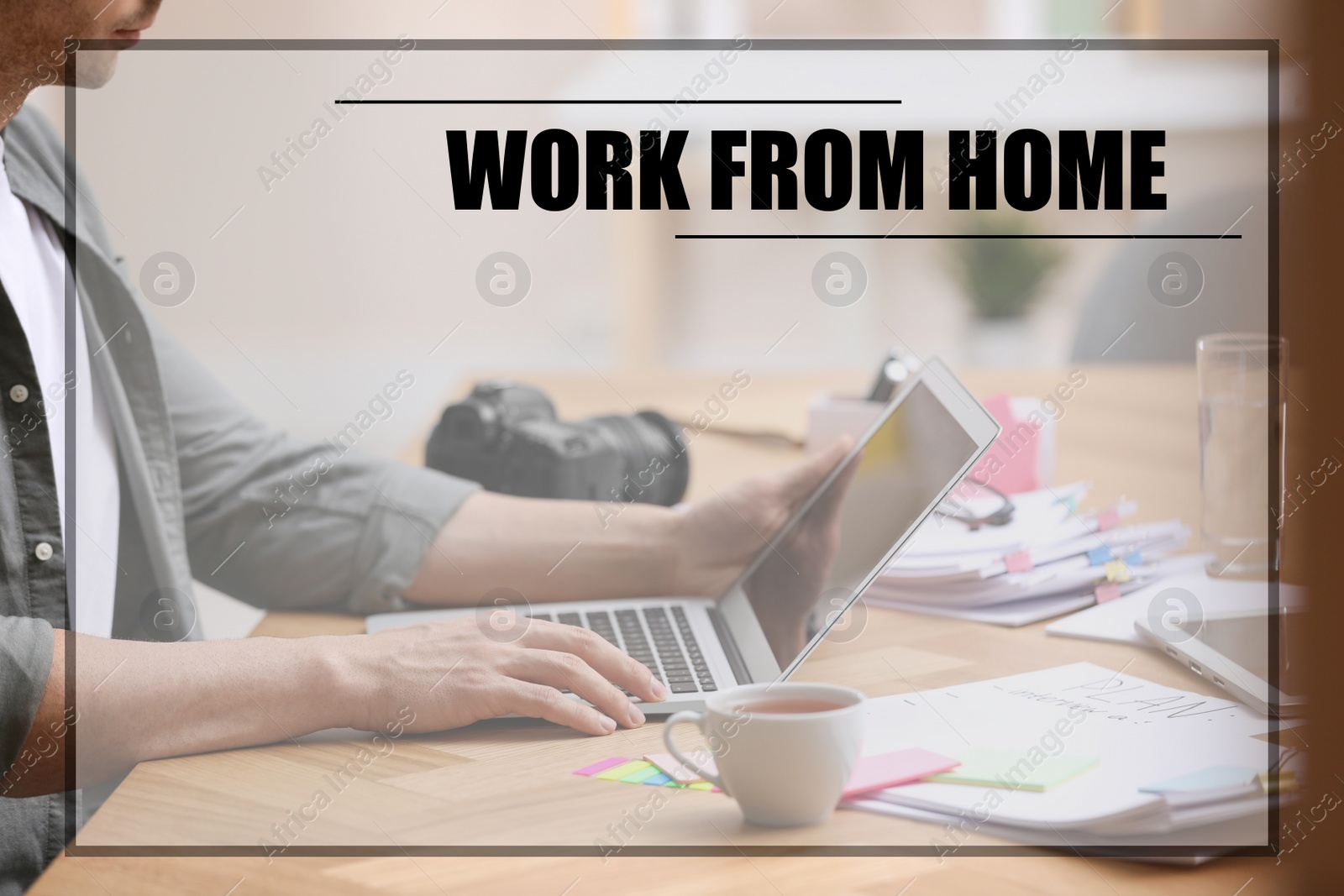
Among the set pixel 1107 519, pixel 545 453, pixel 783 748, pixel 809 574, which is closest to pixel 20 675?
pixel 783 748

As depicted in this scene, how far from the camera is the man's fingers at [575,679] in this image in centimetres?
65

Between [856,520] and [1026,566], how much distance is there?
0.54ft

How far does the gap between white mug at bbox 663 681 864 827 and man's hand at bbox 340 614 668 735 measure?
12 centimetres

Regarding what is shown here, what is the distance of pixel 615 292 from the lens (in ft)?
12.0

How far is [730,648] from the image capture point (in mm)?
793

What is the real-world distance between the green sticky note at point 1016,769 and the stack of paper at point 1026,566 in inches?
9.6

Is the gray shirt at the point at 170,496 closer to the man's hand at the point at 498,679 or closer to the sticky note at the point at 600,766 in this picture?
the man's hand at the point at 498,679

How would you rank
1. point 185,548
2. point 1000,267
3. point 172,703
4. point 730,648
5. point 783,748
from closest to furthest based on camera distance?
point 783,748 < point 172,703 < point 730,648 < point 185,548 < point 1000,267

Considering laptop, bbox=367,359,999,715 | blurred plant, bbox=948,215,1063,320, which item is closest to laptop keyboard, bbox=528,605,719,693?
laptop, bbox=367,359,999,715

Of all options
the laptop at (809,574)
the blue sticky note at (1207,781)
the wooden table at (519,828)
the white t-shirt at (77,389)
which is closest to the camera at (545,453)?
the laptop at (809,574)

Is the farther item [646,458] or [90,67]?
[646,458]

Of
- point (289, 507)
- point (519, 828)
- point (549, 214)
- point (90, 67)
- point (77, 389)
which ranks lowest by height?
point (519, 828)

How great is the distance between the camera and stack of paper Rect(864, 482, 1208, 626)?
87 centimetres

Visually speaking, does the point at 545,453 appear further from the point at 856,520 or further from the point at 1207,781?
the point at 1207,781
